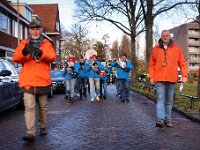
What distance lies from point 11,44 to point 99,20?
9048 millimetres

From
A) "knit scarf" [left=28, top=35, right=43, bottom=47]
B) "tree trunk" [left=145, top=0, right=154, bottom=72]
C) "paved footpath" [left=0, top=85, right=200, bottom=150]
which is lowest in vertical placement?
"paved footpath" [left=0, top=85, right=200, bottom=150]

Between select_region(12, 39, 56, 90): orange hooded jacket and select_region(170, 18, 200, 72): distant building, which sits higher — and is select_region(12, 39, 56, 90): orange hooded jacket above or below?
below

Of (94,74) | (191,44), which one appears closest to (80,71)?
(94,74)

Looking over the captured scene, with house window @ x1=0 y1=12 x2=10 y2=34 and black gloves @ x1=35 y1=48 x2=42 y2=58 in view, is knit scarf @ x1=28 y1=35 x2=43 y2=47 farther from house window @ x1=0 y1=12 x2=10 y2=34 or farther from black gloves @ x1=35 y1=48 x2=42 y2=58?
house window @ x1=0 y1=12 x2=10 y2=34

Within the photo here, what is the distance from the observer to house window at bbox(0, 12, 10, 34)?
33534 millimetres

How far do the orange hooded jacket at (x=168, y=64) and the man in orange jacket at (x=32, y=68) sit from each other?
257 cm

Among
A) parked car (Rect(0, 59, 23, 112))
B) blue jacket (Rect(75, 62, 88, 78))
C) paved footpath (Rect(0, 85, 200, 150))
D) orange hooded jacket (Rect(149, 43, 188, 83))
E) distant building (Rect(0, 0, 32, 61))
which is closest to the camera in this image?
paved footpath (Rect(0, 85, 200, 150))

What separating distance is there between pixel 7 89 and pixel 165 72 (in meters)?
4.32

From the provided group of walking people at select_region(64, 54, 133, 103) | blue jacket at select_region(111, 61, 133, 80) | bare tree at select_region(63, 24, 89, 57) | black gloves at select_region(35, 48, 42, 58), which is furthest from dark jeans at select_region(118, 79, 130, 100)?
bare tree at select_region(63, 24, 89, 57)

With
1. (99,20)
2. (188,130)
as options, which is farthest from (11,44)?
(188,130)

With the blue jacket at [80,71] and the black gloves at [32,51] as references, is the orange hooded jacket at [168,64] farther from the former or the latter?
the blue jacket at [80,71]

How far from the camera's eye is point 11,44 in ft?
125

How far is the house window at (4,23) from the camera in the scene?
33.5 m

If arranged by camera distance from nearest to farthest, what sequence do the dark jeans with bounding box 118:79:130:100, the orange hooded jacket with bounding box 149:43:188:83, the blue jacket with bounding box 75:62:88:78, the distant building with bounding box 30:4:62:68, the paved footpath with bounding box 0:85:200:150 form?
the paved footpath with bounding box 0:85:200:150 < the orange hooded jacket with bounding box 149:43:188:83 < the dark jeans with bounding box 118:79:130:100 < the blue jacket with bounding box 75:62:88:78 < the distant building with bounding box 30:4:62:68
